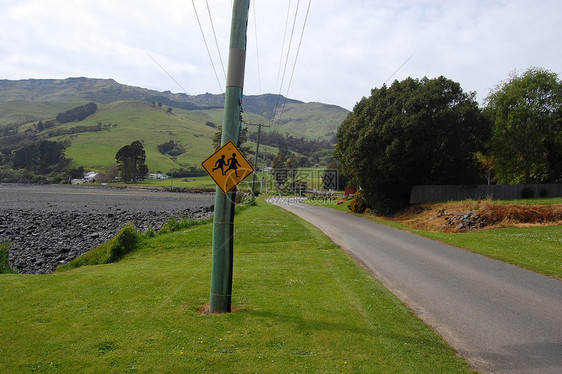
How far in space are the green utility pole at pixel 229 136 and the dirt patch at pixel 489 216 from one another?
17667mm

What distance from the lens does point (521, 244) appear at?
15484 millimetres

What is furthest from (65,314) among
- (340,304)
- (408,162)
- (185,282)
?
(408,162)

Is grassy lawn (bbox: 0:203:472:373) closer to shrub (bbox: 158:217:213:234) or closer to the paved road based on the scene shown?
the paved road

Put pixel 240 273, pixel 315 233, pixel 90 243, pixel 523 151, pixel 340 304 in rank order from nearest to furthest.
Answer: pixel 340 304 → pixel 240 273 → pixel 315 233 → pixel 90 243 → pixel 523 151

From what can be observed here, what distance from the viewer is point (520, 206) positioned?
822 inches

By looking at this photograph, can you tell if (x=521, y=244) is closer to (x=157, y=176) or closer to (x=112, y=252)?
(x=112, y=252)

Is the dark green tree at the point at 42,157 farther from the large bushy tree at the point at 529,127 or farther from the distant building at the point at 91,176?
the large bushy tree at the point at 529,127

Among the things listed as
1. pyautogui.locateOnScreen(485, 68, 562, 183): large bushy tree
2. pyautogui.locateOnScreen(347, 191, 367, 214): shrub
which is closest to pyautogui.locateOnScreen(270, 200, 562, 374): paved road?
pyautogui.locateOnScreen(347, 191, 367, 214): shrub

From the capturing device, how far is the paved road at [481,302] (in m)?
5.62

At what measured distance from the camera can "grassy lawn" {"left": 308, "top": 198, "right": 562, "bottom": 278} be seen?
40.6 ft

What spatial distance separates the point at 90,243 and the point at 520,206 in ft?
82.5

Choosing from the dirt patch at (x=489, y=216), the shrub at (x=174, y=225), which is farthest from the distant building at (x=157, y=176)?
the dirt patch at (x=489, y=216)

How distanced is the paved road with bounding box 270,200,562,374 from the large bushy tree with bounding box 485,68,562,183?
26.4 m

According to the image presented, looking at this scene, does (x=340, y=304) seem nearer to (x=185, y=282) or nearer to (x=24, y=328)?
(x=185, y=282)
